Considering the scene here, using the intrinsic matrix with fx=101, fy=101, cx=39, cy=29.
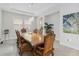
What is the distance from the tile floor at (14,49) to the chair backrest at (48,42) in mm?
101

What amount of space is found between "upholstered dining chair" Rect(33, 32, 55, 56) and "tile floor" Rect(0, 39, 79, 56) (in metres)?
0.10

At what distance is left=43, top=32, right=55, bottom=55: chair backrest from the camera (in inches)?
78.7

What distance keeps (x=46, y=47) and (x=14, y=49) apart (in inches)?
25.8

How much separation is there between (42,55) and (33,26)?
62 centimetres

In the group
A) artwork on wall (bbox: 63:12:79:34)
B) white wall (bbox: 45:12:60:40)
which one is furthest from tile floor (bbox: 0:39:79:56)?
artwork on wall (bbox: 63:12:79:34)

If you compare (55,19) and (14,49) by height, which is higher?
(55,19)

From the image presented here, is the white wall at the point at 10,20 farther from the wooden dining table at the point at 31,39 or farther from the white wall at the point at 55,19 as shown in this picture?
the white wall at the point at 55,19

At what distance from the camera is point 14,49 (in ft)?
6.74

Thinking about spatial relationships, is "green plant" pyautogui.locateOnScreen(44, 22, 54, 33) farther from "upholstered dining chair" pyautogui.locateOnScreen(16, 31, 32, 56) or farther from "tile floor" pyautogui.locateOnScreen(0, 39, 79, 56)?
"upholstered dining chair" pyautogui.locateOnScreen(16, 31, 32, 56)

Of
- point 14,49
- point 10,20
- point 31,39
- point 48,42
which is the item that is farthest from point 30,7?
point 14,49

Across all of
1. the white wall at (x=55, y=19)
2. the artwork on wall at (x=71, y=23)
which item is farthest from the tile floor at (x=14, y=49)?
the artwork on wall at (x=71, y=23)

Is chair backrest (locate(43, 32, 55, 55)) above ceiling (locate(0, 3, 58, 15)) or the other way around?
the other way around

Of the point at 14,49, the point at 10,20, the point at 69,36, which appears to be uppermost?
the point at 10,20

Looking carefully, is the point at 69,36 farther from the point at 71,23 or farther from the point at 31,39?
the point at 31,39
